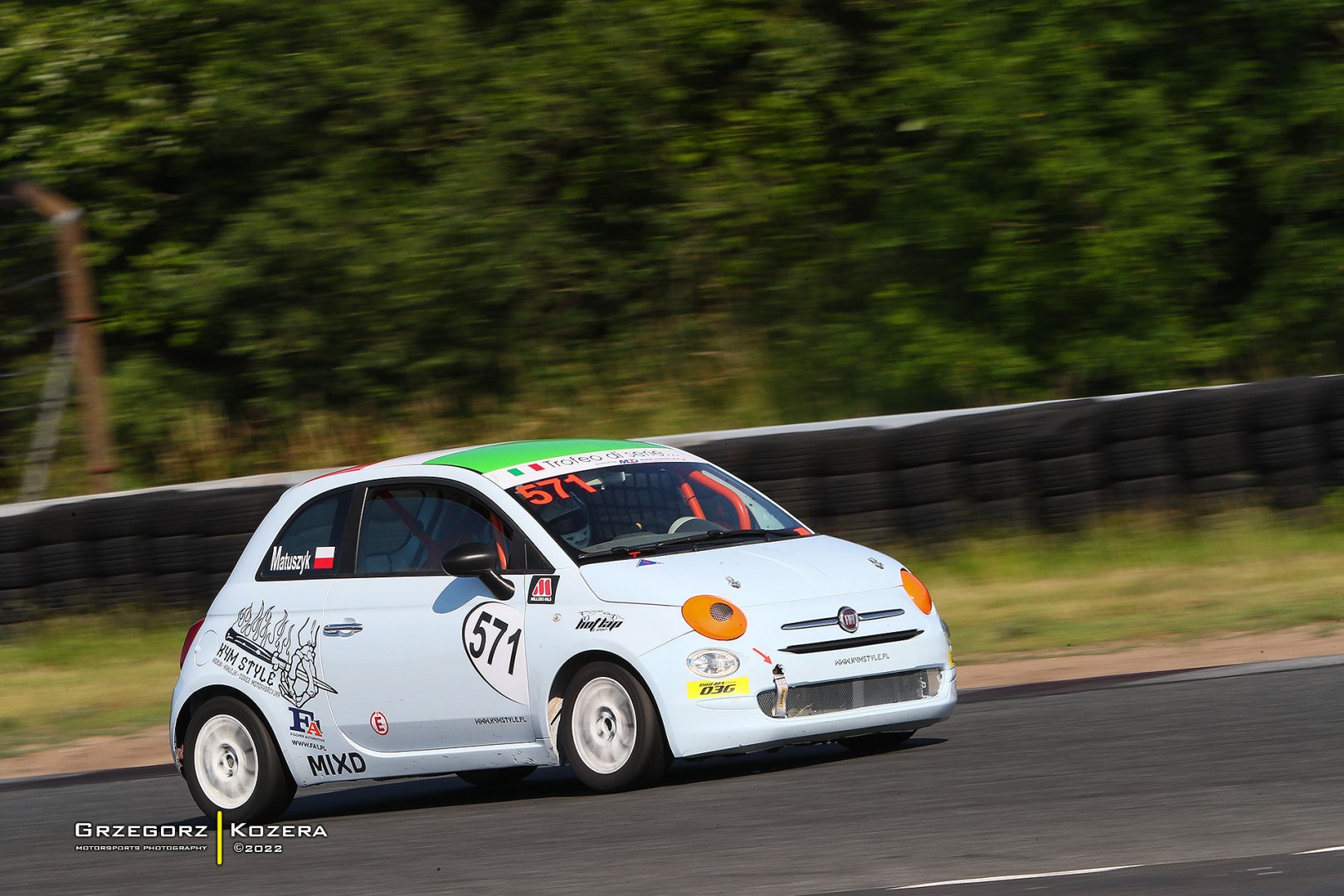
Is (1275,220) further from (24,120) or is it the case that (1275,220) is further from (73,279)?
(24,120)

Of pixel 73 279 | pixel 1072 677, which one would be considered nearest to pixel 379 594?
pixel 1072 677

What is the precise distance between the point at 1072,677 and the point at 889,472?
13.2 feet

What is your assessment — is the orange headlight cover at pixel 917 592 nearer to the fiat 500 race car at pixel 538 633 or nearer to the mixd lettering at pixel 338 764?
the fiat 500 race car at pixel 538 633

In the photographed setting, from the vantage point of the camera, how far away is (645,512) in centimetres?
755

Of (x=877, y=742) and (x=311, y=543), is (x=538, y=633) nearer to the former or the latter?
(x=311, y=543)

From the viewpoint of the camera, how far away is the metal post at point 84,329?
57.8 feet

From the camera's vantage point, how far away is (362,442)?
19.5 metres

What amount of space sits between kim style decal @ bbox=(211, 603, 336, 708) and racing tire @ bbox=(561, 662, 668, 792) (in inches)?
50.7

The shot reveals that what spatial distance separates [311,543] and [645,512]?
163 cm

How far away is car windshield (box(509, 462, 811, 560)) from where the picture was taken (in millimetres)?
7336

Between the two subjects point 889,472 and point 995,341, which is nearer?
point 889,472

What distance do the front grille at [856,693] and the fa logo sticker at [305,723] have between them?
2.18 m

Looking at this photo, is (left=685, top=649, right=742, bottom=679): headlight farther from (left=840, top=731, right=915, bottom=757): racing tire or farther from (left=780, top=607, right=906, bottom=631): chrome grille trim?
(left=840, top=731, right=915, bottom=757): racing tire

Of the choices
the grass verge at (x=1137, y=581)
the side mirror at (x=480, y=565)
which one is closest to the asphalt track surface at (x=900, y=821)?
the side mirror at (x=480, y=565)
